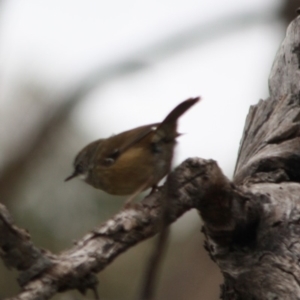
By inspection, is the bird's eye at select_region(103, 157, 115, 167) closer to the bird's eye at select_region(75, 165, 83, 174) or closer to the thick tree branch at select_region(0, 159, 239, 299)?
the bird's eye at select_region(75, 165, 83, 174)

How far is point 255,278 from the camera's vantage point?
2.48 meters

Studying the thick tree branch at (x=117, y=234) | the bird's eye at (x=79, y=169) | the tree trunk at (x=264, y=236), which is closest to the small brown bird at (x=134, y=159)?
the bird's eye at (x=79, y=169)

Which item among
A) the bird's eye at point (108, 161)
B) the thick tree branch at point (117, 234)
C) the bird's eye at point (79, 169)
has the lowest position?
the bird's eye at point (79, 169)

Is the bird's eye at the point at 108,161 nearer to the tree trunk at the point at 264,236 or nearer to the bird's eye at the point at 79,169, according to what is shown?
the bird's eye at the point at 79,169

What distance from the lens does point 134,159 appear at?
3.56 meters

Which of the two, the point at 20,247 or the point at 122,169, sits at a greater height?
the point at 20,247

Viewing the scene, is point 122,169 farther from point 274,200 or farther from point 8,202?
point 274,200

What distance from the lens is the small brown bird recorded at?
11.3 feet

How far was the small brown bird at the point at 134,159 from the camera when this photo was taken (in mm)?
Answer: 3457

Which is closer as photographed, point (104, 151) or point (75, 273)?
point (75, 273)

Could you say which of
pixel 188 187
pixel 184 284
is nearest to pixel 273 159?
pixel 188 187

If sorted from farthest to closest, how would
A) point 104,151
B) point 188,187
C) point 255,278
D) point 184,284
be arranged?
point 184,284
point 104,151
point 255,278
point 188,187

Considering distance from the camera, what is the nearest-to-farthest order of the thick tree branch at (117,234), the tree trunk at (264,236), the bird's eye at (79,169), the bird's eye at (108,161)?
the thick tree branch at (117,234) < the tree trunk at (264,236) < the bird's eye at (108,161) < the bird's eye at (79,169)

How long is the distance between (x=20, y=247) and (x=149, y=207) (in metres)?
0.61
